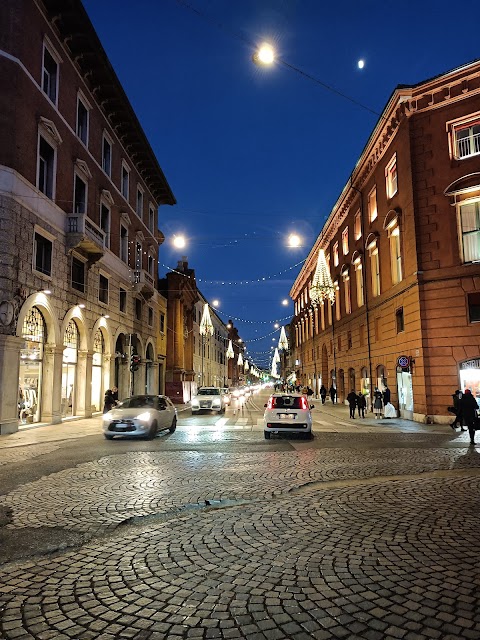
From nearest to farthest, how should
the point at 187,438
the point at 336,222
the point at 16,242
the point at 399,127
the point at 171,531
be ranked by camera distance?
1. the point at 171,531
2. the point at 187,438
3. the point at 16,242
4. the point at 399,127
5. the point at 336,222

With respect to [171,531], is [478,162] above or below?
above

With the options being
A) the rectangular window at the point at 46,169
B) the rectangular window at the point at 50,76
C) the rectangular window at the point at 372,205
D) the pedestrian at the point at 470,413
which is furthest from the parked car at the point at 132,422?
the rectangular window at the point at 372,205

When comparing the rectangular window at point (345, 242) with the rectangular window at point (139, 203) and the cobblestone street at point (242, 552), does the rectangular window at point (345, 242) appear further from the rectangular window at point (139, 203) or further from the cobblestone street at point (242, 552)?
the cobblestone street at point (242, 552)

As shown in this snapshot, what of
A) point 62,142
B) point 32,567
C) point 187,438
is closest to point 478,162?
point 187,438

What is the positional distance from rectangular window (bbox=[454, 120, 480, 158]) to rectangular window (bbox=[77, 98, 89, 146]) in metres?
18.3

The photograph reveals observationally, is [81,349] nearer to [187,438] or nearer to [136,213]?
[187,438]

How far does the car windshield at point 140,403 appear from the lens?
53.5 ft

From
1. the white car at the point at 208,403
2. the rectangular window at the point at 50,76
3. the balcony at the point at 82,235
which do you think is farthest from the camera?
the white car at the point at 208,403

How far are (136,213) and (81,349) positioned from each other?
47.1ft

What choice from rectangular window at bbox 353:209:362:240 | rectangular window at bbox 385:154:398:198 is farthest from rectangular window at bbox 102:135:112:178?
rectangular window at bbox 353:209:362:240

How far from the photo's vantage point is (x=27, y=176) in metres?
18.0

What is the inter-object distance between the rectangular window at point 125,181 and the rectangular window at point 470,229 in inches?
829

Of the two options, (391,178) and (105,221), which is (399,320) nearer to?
(391,178)

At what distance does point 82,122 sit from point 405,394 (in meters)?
21.7
